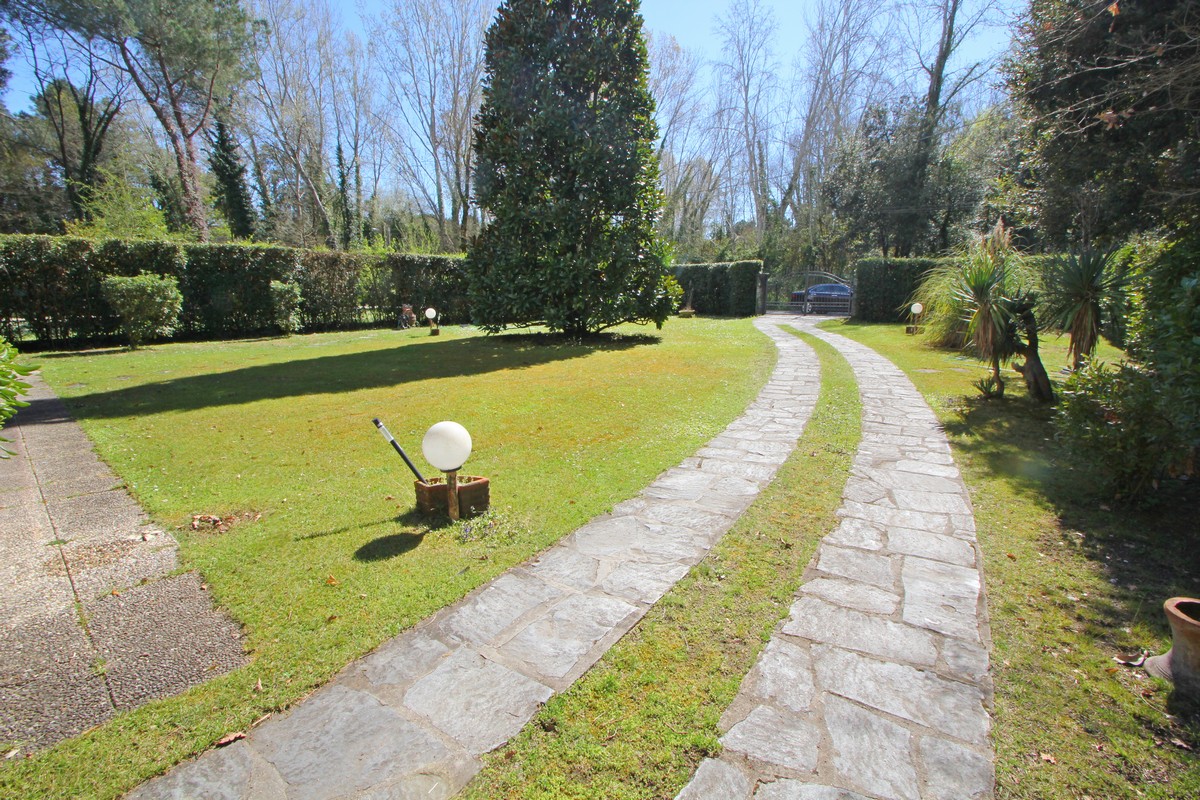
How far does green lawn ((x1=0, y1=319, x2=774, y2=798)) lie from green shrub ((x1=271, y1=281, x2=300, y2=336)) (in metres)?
4.41

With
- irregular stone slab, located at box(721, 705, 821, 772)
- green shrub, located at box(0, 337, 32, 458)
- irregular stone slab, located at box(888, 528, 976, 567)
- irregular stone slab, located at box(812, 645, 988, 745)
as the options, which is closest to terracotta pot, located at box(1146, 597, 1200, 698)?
irregular stone slab, located at box(812, 645, 988, 745)

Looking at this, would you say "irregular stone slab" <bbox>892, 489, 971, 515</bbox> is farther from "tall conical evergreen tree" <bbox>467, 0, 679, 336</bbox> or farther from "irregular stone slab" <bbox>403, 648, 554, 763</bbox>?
"tall conical evergreen tree" <bbox>467, 0, 679, 336</bbox>

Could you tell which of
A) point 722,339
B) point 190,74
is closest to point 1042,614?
point 722,339

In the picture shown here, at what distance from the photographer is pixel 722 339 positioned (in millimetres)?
13031

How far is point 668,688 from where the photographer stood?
1.99 metres

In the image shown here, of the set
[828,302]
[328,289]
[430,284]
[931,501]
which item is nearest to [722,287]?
[828,302]

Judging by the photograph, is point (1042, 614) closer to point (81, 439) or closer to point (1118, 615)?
point (1118, 615)

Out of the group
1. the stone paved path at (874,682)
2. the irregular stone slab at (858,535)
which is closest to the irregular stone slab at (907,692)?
the stone paved path at (874,682)

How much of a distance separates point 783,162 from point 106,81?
35122 millimetres

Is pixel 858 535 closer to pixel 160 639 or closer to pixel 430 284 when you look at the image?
pixel 160 639

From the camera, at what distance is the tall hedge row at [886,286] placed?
651 inches

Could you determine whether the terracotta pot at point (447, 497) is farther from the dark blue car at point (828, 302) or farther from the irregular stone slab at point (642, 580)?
the dark blue car at point (828, 302)

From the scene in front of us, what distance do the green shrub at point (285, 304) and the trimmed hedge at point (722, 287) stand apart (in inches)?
508

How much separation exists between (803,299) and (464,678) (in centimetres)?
2463
